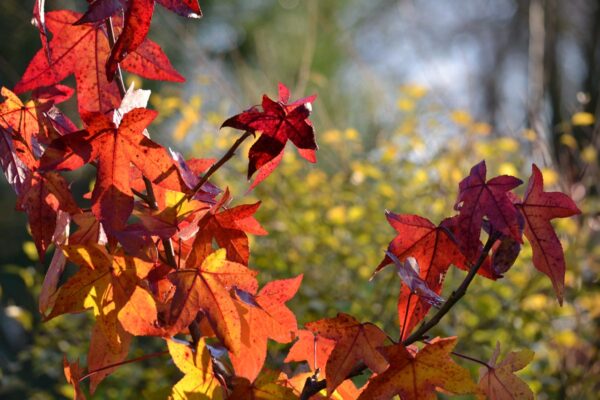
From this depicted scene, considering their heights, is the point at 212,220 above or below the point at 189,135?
above

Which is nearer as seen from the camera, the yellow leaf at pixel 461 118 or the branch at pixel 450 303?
the branch at pixel 450 303

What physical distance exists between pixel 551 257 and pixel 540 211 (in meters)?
0.05

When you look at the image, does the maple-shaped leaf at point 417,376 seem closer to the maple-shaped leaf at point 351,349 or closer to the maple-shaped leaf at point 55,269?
the maple-shaped leaf at point 351,349

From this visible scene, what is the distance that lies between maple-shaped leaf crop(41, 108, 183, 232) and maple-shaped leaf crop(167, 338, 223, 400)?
0.14 metres

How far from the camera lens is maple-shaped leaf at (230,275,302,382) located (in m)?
0.86

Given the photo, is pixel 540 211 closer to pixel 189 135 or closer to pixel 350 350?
pixel 350 350

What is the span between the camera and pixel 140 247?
0.78 meters

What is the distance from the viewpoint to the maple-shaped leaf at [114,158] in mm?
757

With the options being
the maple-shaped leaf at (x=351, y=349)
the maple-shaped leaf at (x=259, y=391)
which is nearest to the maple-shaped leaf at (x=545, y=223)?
the maple-shaped leaf at (x=351, y=349)

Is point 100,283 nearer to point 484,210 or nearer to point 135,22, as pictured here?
point 135,22

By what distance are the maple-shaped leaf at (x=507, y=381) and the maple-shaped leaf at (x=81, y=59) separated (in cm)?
43

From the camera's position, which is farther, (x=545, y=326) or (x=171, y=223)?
(x=545, y=326)

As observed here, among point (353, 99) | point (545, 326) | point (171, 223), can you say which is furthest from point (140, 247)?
point (353, 99)

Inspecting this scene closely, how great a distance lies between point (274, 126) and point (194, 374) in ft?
0.81
